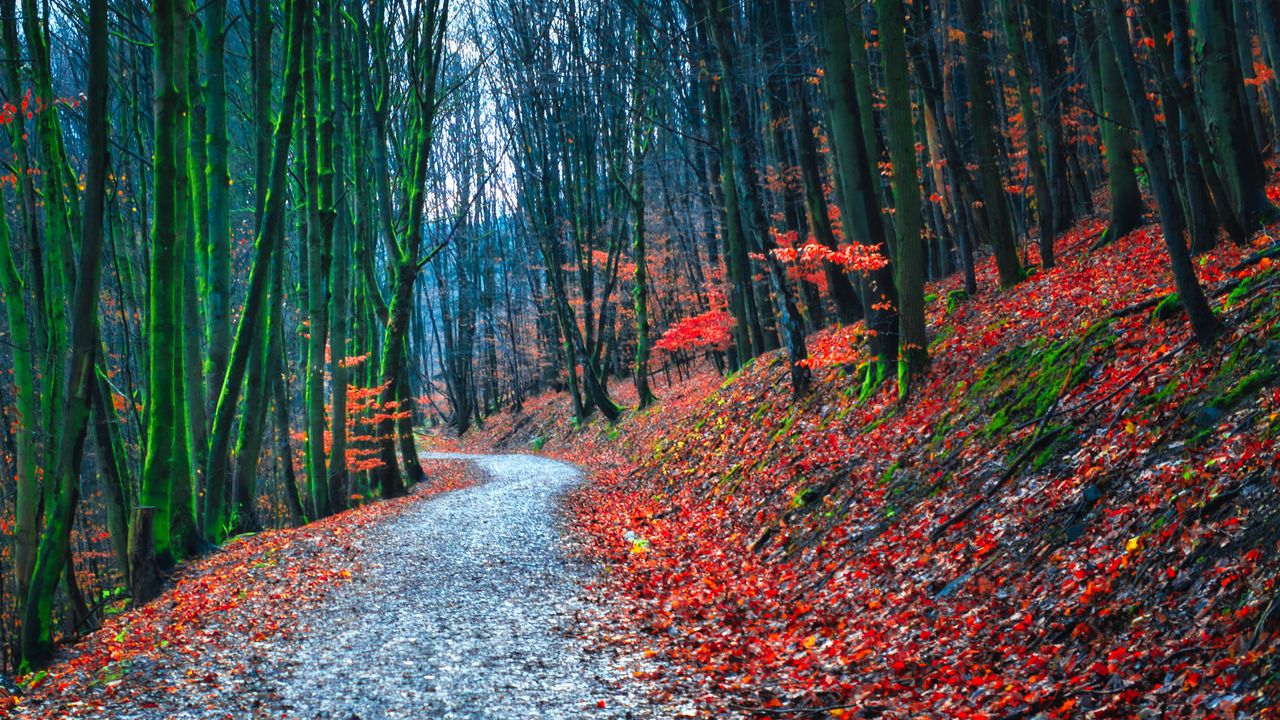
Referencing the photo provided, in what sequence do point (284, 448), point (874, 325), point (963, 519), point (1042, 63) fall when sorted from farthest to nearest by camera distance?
point (284, 448), point (1042, 63), point (874, 325), point (963, 519)

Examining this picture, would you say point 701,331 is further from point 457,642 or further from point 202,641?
point 202,641

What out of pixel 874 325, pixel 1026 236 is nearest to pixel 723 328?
pixel 1026 236

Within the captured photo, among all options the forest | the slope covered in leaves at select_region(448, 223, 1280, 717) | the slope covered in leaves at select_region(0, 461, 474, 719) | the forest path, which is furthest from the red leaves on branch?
the slope covered in leaves at select_region(0, 461, 474, 719)

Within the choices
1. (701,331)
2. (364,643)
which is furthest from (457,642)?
(701,331)

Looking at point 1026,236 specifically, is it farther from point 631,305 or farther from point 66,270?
point 66,270

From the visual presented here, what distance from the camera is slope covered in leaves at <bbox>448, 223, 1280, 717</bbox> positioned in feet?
14.5

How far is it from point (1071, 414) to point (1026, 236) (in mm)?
14728

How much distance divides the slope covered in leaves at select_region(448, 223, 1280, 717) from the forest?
4 centimetres

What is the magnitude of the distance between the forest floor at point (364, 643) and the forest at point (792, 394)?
9 cm

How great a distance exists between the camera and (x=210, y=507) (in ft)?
41.6

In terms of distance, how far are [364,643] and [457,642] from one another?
78 cm

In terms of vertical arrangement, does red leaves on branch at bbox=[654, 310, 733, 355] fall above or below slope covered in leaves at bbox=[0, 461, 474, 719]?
above

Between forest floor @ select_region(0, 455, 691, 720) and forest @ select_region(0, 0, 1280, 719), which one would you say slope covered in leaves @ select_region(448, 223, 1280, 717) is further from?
forest floor @ select_region(0, 455, 691, 720)

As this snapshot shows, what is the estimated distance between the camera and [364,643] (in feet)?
22.6
